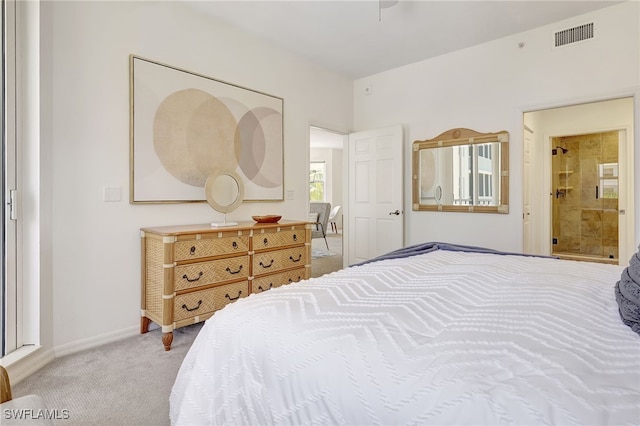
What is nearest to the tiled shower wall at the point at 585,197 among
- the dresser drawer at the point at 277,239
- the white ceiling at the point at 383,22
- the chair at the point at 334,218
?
the white ceiling at the point at 383,22

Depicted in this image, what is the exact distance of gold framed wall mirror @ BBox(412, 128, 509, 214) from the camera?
12.3 ft

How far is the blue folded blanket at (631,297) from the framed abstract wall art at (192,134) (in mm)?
2864

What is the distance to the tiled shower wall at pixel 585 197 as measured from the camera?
18.9 ft

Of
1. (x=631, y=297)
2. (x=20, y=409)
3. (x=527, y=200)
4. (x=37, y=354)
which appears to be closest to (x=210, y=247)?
(x=37, y=354)

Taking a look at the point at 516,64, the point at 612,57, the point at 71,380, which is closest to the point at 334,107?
the point at 516,64

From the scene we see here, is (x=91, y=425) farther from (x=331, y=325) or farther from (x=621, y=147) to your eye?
(x=621, y=147)

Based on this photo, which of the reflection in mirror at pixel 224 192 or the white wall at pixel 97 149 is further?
the reflection in mirror at pixel 224 192

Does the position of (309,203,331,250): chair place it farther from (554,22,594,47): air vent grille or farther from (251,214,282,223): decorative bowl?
(554,22,594,47): air vent grille

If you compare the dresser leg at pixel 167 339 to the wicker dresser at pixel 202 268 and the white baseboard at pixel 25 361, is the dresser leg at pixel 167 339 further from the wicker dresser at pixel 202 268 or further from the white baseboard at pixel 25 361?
the white baseboard at pixel 25 361

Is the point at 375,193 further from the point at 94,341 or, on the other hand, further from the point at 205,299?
the point at 94,341

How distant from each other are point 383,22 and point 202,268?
2.82 meters

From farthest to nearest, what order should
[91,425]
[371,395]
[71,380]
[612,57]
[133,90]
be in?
[612,57], [133,90], [71,380], [91,425], [371,395]

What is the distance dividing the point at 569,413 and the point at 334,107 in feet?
14.4

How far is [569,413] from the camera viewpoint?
602 millimetres
